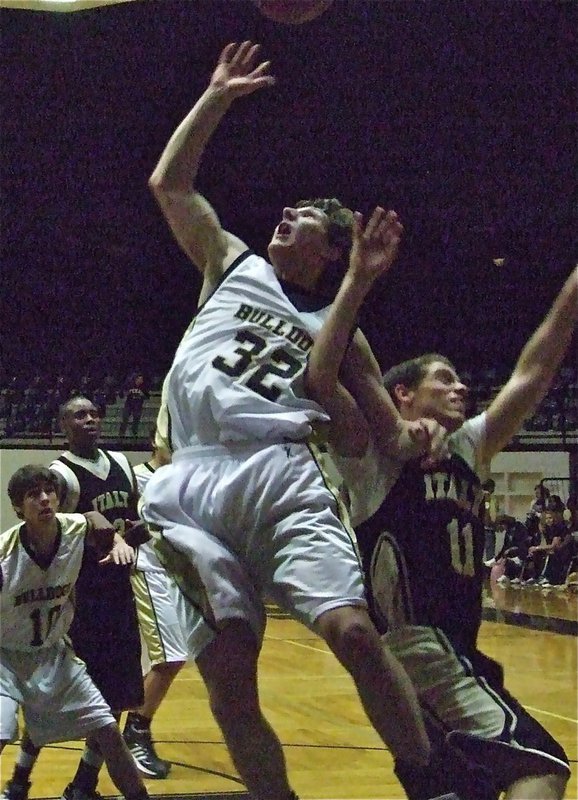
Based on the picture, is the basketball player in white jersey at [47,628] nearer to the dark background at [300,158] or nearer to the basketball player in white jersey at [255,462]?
the basketball player in white jersey at [255,462]

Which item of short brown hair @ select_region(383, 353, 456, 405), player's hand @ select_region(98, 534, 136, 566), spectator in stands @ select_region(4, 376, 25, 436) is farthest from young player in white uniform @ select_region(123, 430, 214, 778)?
spectator in stands @ select_region(4, 376, 25, 436)

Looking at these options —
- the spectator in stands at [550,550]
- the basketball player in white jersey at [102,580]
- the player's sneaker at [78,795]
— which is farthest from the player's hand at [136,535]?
the spectator in stands at [550,550]

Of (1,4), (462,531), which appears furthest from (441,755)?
(1,4)

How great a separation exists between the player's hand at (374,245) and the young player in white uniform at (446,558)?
0.06 feet

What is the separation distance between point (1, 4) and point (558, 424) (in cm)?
1427

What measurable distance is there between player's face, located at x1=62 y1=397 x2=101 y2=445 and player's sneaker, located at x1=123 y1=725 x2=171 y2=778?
4.28 feet

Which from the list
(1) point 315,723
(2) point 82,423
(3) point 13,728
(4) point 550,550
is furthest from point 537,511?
(3) point 13,728

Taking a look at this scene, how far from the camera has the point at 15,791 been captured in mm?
3951

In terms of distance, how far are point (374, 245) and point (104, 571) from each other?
253 centimetres

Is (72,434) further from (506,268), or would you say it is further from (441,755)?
(506,268)

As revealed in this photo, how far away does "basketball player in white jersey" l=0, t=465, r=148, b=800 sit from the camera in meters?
3.81

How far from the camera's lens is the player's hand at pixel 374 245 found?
254 centimetres

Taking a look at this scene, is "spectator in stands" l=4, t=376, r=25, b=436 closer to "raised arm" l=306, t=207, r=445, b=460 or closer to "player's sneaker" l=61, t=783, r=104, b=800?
"player's sneaker" l=61, t=783, r=104, b=800

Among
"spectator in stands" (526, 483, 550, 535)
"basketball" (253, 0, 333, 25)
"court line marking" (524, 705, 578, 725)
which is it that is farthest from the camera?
"spectator in stands" (526, 483, 550, 535)
